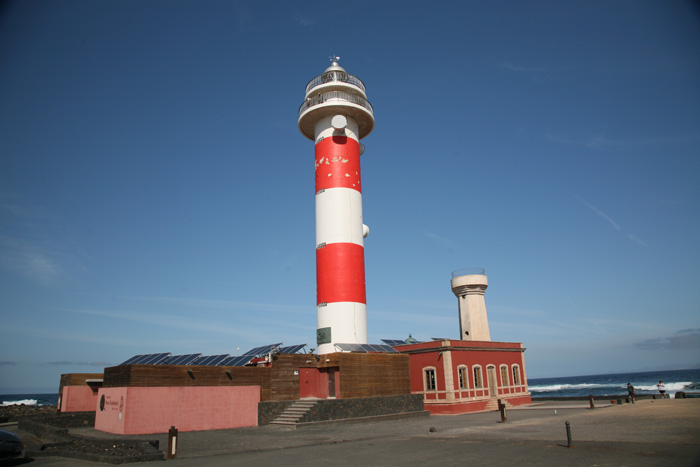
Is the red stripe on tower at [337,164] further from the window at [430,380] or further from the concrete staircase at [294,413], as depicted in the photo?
the concrete staircase at [294,413]

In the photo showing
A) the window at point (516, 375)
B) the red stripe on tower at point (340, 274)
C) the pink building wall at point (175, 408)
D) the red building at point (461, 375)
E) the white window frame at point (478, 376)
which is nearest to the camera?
the pink building wall at point (175, 408)

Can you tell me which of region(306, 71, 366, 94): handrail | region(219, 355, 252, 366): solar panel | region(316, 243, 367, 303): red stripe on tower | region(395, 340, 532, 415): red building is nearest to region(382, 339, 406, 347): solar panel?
region(395, 340, 532, 415): red building

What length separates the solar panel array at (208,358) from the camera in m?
23.2

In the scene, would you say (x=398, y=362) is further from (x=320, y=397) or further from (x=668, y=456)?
(x=668, y=456)

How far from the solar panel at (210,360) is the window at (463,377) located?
14.0 metres

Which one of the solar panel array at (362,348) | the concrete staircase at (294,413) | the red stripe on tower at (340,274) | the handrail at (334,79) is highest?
the handrail at (334,79)

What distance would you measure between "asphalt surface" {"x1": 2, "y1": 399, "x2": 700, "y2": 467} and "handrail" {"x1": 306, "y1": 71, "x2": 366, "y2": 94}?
67.4ft

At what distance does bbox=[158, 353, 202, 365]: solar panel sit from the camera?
935 inches

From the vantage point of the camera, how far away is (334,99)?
28.9 metres

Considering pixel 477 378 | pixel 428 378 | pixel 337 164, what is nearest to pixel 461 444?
pixel 428 378

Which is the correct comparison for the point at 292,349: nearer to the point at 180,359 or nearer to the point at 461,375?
the point at 180,359

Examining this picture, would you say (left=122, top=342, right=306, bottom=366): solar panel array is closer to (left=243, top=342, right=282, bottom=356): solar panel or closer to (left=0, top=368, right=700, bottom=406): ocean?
(left=243, top=342, right=282, bottom=356): solar panel

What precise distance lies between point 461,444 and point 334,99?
2135 cm

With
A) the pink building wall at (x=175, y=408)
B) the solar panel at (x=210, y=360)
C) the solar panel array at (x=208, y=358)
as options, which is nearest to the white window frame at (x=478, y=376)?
the solar panel array at (x=208, y=358)
